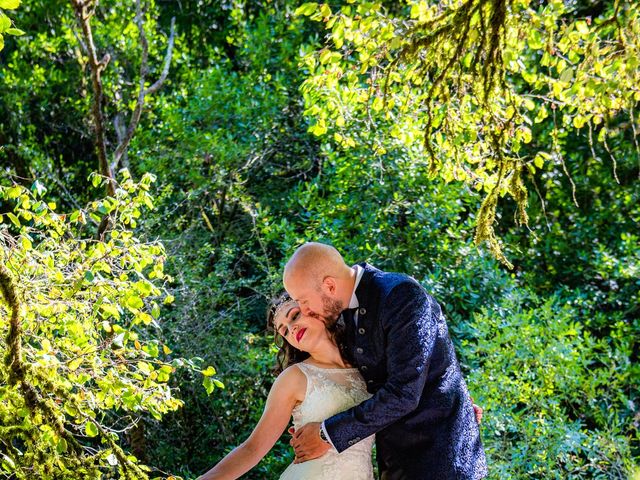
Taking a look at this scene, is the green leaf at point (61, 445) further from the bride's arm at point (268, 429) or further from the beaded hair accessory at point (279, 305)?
the beaded hair accessory at point (279, 305)

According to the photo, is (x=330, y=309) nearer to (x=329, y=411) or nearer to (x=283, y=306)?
(x=283, y=306)

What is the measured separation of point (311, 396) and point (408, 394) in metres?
0.43

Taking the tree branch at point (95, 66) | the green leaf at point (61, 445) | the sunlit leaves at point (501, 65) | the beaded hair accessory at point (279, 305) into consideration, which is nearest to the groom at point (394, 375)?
the beaded hair accessory at point (279, 305)

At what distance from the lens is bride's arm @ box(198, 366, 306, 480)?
123 inches

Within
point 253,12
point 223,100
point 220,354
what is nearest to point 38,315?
point 220,354

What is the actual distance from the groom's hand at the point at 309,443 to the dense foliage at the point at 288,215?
1.56 feet

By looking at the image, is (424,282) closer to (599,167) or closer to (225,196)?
(225,196)

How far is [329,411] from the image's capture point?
3.24 meters

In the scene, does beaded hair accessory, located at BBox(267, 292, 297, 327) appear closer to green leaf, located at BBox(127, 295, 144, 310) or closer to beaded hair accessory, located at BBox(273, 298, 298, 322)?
beaded hair accessory, located at BBox(273, 298, 298, 322)

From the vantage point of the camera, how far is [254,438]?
316 cm

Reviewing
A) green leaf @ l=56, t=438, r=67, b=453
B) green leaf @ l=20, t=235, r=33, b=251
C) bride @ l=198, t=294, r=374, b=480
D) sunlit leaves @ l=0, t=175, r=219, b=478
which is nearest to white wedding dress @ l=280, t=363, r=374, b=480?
bride @ l=198, t=294, r=374, b=480

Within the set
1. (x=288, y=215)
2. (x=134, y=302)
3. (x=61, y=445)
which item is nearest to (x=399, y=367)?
(x=134, y=302)

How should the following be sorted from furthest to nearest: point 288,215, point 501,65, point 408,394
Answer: point 288,215 < point 501,65 < point 408,394

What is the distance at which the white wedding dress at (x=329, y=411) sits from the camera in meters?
3.23
